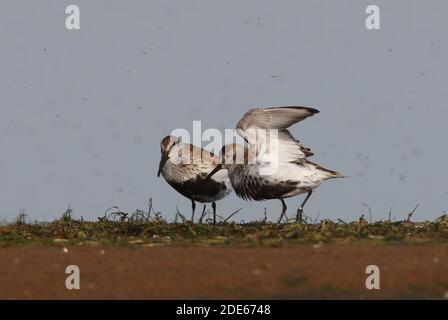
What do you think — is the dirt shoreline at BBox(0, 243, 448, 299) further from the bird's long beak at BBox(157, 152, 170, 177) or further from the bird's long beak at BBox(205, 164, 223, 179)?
the bird's long beak at BBox(157, 152, 170, 177)

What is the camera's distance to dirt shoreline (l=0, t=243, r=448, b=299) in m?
10.9

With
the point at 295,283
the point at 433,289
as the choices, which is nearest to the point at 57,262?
the point at 295,283

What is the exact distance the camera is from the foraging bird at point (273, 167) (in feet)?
61.2

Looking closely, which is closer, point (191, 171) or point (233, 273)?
point (233, 273)

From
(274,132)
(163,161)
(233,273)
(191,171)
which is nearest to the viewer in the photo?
(233,273)

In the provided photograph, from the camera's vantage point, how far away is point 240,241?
14.8 m

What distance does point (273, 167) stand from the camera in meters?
19.1

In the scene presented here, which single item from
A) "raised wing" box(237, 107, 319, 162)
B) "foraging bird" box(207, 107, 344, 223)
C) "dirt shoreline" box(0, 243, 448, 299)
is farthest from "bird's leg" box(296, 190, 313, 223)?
"dirt shoreline" box(0, 243, 448, 299)

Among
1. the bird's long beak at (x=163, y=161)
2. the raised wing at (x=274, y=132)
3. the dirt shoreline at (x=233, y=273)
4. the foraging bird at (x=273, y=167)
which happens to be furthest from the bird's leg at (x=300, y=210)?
the dirt shoreline at (x=233, y=273)

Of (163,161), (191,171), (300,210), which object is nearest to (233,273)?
(300,210)

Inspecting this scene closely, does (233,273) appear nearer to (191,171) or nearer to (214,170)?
(214,170)

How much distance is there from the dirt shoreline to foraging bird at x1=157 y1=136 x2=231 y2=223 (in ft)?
22.9

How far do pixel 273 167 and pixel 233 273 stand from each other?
300 inches
